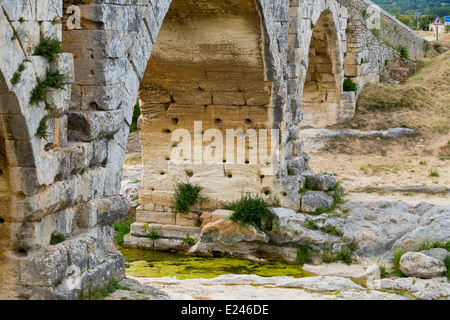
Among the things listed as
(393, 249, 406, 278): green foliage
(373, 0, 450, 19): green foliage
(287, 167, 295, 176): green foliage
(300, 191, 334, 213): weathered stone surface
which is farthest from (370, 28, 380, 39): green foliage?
(373, 0, 450, 19): green foliage

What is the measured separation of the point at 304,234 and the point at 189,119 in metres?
2.54

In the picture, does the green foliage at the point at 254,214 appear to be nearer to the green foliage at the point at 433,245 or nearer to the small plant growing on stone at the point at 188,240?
the small plant growing on stone at the point at 188,240

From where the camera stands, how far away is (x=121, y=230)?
11656mm

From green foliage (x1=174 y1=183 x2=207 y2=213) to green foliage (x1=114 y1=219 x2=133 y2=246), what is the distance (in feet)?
3.68

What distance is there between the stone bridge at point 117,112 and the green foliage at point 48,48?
26 millimetres

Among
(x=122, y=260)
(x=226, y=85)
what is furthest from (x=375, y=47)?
(x=122, y=260)

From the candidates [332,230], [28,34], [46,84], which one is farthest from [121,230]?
[28,34]

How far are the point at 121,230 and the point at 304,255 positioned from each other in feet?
11.1

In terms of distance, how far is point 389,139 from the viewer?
52.6 feet

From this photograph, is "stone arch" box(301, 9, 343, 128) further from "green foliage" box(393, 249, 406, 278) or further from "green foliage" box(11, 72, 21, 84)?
"green foliage" box(11, 72, 21, 84)

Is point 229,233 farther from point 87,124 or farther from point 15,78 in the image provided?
point 15,78

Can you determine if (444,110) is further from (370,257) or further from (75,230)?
(75,230)

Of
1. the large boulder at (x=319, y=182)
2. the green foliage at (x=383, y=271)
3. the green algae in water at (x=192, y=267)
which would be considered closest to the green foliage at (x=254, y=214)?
the green algae in water at (x=192, y=267)

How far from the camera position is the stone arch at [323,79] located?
650 inches
